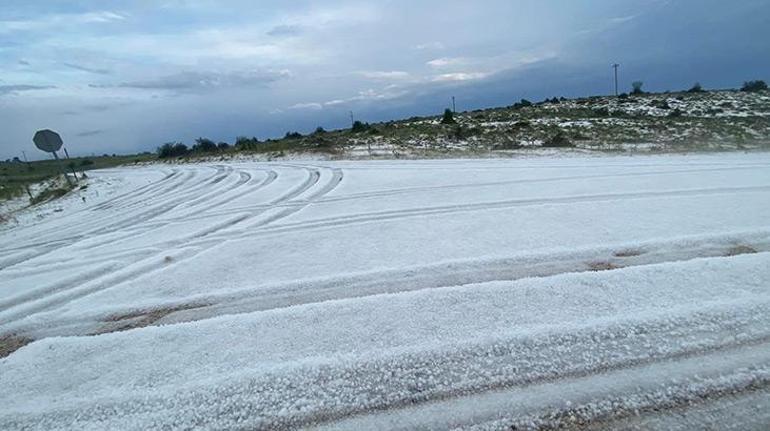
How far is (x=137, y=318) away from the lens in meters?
4.27

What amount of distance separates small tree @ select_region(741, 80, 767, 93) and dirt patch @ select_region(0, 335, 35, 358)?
2540 inches

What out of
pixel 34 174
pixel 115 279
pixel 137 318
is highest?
pixel 34 174

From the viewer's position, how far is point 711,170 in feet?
33.9

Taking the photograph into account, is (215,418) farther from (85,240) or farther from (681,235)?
(85,240)

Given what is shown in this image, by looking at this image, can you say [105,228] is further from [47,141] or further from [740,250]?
[47,141]

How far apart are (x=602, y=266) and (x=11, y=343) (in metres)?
6.73

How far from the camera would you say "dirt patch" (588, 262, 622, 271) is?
14.7ft

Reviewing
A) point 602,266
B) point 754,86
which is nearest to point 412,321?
point 602,266

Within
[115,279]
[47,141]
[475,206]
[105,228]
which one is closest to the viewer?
[115,279]

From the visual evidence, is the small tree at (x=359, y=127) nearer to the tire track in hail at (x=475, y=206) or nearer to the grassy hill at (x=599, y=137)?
the grassy hill at (x=599, y=137)

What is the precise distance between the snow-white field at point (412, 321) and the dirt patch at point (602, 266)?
0.11 feet

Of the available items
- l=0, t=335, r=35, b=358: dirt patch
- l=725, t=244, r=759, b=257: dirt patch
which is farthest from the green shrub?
l=0, t=335, r=35, b=358: dirt patch

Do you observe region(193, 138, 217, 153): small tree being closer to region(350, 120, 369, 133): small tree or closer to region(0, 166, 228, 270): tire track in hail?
region(350, 120, 369, 133): small tree

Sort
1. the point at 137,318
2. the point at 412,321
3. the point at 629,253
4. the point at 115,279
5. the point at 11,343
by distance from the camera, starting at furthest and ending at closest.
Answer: the point at 115,279, the point at 629,253, the point at 137,318, the point at 11,343, the point at 412,321
